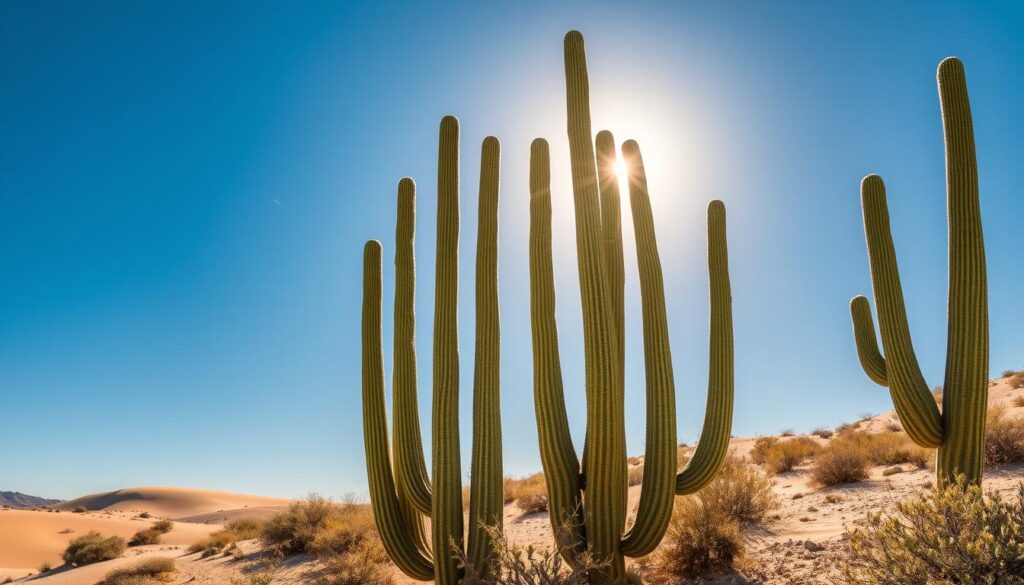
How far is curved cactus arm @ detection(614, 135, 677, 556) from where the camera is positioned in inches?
223

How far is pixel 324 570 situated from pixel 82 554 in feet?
39.6

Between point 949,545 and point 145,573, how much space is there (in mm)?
15613

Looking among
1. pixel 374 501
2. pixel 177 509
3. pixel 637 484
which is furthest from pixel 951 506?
pixel 177 509

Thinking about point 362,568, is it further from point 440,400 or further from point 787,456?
point 787,456

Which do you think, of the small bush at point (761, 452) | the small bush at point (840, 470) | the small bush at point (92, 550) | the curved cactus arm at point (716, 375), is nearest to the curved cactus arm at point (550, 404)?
the curved cactus arm at point (716, 375)

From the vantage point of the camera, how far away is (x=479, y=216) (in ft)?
21.7

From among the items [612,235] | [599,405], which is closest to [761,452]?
[612,235]

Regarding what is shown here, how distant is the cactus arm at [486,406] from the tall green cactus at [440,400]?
0.01m

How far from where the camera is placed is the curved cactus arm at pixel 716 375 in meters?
6.26

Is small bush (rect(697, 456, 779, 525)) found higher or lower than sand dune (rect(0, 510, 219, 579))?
higher

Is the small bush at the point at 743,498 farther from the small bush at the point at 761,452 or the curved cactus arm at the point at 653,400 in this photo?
the small bush at the point at 761,452

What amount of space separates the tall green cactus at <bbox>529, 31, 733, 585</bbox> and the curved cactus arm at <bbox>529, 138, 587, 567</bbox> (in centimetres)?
Answer: 1

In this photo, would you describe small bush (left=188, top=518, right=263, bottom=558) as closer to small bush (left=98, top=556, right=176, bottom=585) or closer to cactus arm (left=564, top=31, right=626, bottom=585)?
small bush (left=98, top=556, right=176, bottom=585)

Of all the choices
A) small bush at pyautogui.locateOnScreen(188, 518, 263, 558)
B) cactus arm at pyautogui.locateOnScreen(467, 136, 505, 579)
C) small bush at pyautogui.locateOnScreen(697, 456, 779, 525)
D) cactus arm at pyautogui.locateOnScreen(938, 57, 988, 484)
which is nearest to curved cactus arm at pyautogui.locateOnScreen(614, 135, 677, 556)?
cactus arm at pyautogui.locateOnScreen(467, 136, 505, 579)
